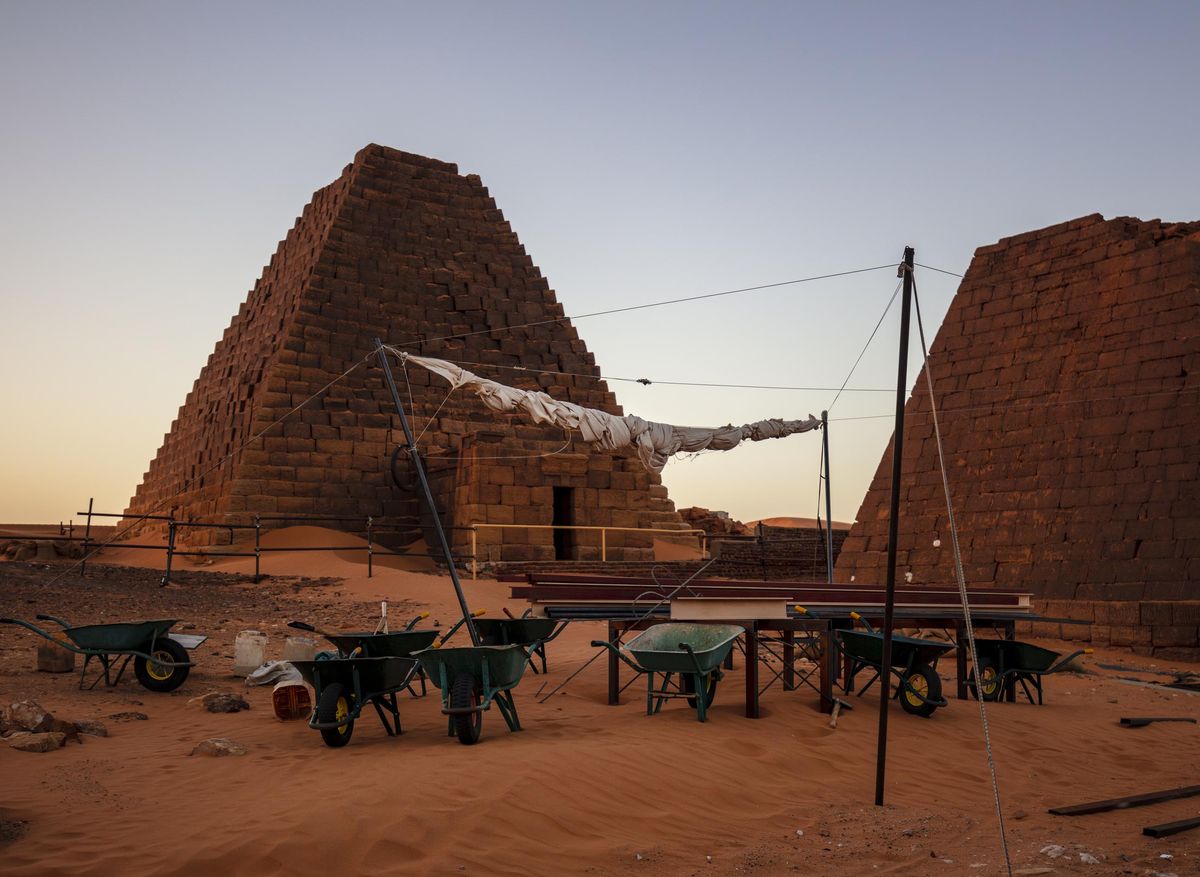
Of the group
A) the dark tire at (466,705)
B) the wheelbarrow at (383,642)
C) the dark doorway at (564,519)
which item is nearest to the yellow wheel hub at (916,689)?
the dark tire at (466,705)

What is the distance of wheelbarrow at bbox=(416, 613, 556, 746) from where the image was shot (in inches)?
264

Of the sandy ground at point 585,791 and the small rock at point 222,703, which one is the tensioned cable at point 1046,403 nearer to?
the sandy ground at point 585,791

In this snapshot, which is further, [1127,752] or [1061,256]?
[1061,256]

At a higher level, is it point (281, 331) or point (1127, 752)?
point (281, 331)

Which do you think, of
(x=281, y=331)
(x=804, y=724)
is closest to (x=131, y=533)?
(x=281, y=331)

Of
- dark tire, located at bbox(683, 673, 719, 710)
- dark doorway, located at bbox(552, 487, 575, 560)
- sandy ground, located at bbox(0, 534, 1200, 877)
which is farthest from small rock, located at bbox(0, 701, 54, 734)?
dark doorway, located at bbox(552, 487, 575, 560)

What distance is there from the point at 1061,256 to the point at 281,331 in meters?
20.3

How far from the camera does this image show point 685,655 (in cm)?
741

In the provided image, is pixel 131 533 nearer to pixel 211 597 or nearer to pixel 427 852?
pixel 211 597

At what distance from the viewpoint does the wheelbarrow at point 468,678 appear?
670 centimetres

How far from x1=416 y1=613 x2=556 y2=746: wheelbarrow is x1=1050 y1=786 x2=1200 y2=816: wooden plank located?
11.2 feet

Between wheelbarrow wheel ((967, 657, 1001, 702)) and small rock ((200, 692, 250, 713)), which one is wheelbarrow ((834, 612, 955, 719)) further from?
small rock ((200, 692, 250, 713))

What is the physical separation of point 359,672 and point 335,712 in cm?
28

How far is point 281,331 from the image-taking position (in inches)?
1142
